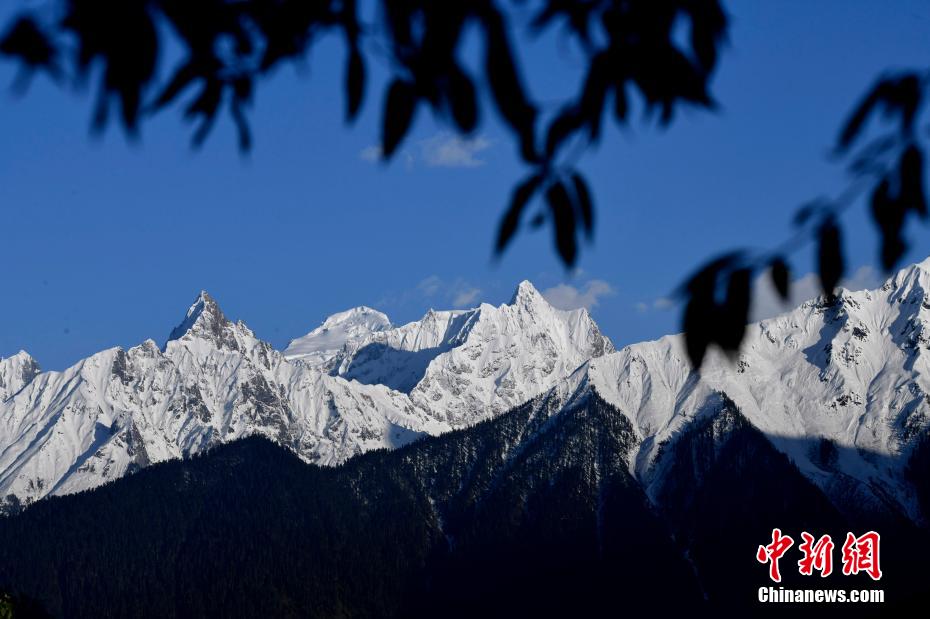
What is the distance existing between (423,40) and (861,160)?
2075 mm

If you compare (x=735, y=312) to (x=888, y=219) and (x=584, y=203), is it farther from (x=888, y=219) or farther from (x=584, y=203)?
(x=888, y=219)

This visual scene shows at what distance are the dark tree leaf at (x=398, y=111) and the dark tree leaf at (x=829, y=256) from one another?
74.0 inches

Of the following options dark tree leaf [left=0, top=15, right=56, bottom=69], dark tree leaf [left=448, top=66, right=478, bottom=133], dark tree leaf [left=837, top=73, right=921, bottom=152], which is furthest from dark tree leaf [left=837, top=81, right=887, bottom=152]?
dark tree leaf [left=0, top=15, right=56, bottom=69]

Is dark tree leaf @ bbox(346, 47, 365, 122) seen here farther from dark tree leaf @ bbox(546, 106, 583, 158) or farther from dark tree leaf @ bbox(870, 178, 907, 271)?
dark tree leaf @ bbox(870, 178, 907, 271)

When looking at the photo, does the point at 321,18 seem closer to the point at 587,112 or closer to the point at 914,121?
the point at 587,112

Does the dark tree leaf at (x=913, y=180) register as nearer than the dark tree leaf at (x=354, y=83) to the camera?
No

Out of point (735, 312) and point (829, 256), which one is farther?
point (829, 256)

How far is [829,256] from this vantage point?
564 centimetres

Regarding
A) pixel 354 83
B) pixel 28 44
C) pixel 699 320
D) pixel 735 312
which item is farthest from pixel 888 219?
pixel 28 44

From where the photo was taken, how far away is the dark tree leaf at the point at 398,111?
210 inches

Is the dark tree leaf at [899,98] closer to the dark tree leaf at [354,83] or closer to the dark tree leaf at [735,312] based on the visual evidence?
the dark tree leaf at [735,312]

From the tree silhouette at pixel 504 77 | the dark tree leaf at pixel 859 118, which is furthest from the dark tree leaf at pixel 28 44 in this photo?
the dark tree leaf at pixel 859 118

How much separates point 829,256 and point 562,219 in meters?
1.19

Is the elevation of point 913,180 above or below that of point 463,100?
above
